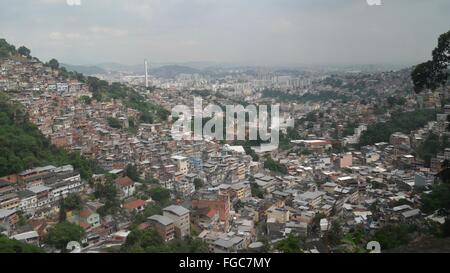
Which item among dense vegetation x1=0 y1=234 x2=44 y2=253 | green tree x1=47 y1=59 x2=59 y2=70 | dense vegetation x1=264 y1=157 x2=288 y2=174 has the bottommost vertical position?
dense vegetation x1=264 y1=157 x2=288 y2=174

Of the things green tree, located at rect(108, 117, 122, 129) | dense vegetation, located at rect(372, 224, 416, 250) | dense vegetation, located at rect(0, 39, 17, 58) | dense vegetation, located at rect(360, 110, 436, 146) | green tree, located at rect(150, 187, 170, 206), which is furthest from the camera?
dense vegetation, located at rect(0, 39, 17, 58)

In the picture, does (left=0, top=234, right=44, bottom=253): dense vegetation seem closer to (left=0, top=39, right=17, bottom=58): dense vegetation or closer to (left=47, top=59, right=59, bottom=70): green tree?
(left=0, top=39, right=17, bottom=58): dense vegetation

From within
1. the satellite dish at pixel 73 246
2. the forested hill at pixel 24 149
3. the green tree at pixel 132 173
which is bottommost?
the satellite dish at pixel 73 246

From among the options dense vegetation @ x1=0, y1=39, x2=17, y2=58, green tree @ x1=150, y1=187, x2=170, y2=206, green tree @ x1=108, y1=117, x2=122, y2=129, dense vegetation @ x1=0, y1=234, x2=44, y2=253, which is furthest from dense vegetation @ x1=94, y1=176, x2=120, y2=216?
dense vegetation @ x1=0, y1=39, x2=17, y2=58

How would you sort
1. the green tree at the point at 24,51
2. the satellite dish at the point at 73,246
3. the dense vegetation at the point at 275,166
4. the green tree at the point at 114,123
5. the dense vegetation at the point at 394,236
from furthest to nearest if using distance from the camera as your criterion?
the green tree at the point at 24,51 < the green tree at the point at 114,123 < the dense vegetation at the point at 275,166 < the satellite dish at the point at 73,246 < the dense vegetation at the point at 394,236

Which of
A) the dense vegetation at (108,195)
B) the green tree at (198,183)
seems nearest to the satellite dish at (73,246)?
the dense vegetation at (108,195)

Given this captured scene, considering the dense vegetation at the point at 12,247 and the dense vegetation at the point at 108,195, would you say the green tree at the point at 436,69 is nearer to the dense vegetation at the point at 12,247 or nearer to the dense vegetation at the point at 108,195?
the dense vegetation at the point at 12,247
